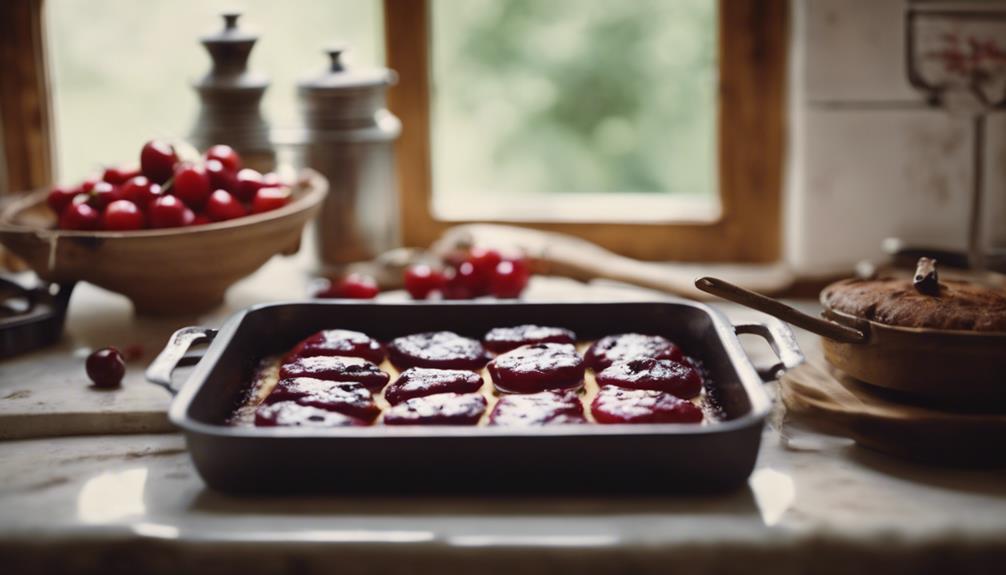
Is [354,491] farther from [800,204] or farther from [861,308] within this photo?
[800,204]

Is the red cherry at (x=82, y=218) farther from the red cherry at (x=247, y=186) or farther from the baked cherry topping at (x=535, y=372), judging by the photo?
the baked cherry topping at (x=535, y=372)

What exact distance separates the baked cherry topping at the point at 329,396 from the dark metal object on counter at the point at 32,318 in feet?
1.77

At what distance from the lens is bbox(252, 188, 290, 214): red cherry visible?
1533mm

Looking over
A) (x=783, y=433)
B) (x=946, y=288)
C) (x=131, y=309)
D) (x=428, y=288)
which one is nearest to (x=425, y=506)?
(x=783, y=433)

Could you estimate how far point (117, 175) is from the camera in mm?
1565

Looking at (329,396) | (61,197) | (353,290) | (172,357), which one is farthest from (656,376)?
(61,197)

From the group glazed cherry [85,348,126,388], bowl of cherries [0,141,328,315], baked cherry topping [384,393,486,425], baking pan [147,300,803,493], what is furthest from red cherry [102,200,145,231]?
baked cherry topping [384,393,486,425]

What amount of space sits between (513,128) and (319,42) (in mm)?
461

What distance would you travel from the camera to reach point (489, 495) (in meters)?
0.96

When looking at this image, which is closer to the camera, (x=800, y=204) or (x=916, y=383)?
(x=916, y=383)

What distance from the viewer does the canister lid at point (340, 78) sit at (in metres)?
1.74

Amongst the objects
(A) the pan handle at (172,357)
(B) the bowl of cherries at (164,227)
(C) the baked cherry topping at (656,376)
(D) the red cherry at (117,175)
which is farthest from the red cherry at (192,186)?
(C) the baked cherry topping at (656,376)

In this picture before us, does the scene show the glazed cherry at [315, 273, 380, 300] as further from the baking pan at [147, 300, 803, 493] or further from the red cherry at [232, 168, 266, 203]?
the baking pan at [147, 300, 803, 493]

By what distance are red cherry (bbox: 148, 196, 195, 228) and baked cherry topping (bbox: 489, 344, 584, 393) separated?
548mm
